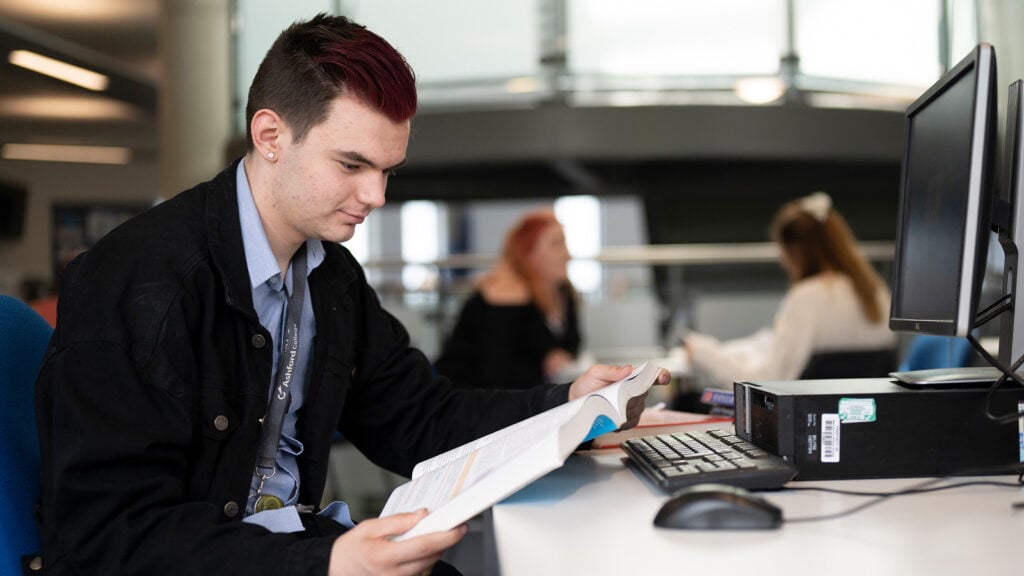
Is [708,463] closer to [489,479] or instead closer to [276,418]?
[489,479]

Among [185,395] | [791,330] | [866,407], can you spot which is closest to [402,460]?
[185,395]

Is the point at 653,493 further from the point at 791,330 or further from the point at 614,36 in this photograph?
the point at 614,36

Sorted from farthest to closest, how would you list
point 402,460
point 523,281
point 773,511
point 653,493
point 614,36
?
1. point 614,36
2. point 523,281
3. point 402,460
4. point 653,493
5. point 773,511

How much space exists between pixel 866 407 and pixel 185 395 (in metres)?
0.77

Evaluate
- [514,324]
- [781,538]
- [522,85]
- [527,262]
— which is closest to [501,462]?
[781,538]

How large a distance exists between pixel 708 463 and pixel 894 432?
23cm

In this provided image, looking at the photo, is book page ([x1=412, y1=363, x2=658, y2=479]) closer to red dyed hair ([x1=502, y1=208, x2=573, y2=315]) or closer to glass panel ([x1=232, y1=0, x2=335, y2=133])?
red dyed hair ([x1=502, y1=208, x2=573, y2=315])

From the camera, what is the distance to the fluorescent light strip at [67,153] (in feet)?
7.85

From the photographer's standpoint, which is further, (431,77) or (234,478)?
(431,77)

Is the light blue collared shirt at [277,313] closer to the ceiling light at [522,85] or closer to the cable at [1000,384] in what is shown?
the cable at [1000,384]

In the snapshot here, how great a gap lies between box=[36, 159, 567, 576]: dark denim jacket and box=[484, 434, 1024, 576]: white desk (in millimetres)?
211

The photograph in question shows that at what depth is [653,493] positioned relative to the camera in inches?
40.1

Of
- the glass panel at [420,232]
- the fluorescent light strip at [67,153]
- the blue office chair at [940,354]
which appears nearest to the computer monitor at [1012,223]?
the blue office chair at [940,354]

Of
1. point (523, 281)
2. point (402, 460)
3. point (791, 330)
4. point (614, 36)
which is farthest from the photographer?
point (614, 36)
